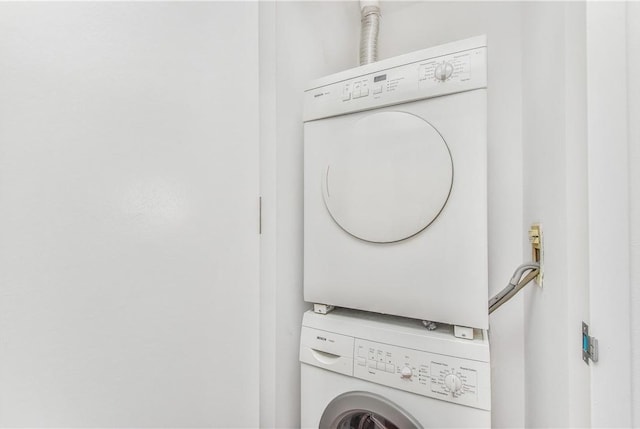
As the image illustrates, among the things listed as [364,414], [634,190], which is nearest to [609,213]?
[634,190]

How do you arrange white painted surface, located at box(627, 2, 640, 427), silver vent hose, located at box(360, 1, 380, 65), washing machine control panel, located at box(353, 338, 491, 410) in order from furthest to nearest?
silver vent hose, located at box(360, 1, 380, 65)
washing machine control panel, located at box(353, 338, 491, 410)
white painted surface, located at box(627, 2, 640, 427)

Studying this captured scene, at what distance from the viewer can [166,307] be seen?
0.82 metres

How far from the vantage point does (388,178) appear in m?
1.01

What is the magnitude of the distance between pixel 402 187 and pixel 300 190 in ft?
1.59

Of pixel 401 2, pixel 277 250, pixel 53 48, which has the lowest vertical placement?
pixel 277 250

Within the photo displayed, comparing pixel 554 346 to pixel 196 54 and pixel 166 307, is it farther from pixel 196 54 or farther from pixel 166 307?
pixel 196 54

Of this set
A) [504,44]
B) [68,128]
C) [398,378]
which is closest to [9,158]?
[68,128]

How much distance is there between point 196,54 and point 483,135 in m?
0.89

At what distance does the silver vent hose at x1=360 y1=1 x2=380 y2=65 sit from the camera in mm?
1409

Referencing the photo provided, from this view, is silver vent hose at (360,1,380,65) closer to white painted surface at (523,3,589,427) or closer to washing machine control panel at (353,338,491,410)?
white painted surface at (523,3,589,427)

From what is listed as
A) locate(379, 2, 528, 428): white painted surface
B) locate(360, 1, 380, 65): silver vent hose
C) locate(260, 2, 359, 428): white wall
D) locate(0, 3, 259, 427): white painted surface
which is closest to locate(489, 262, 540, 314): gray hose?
locate(379, 2, 528, 428): white painted surface

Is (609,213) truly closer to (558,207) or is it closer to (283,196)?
(558,207)

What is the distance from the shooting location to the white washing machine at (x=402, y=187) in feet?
2.97

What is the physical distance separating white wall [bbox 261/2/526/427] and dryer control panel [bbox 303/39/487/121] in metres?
0.17
